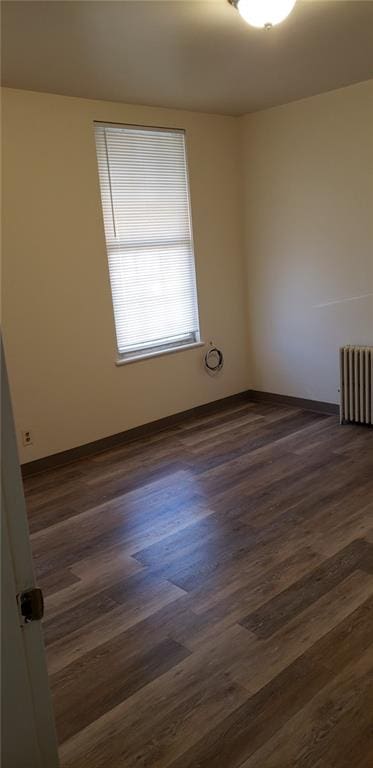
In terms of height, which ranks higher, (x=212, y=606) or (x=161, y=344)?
(x=161, y=344)

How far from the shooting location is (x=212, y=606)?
7.93 ft

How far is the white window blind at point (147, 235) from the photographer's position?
4.27m

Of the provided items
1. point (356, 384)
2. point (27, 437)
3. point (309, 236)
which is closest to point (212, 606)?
point (27, 437)

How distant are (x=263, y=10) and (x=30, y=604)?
2.57 meters

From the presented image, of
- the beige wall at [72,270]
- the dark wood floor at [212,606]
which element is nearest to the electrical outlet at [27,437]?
the beige wall at [72,270]

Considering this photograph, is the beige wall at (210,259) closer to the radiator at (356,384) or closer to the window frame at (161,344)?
the window frame at (161,344)

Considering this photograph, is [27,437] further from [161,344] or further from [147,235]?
[147,235]

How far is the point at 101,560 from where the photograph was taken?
2.88m

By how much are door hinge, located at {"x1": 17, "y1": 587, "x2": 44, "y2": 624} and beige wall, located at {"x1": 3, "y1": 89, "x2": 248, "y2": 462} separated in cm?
307

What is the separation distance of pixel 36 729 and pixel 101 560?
1918 millimetres

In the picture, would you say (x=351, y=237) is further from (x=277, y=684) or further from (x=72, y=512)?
(x=277, y=684)

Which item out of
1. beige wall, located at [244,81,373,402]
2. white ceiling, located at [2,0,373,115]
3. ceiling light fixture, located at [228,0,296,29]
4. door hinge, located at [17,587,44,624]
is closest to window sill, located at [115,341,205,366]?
beige wall, located at [244,81,373,402]

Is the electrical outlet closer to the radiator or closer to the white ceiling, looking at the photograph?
the white ceiling

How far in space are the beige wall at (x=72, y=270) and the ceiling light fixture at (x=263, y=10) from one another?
5.77 ft
